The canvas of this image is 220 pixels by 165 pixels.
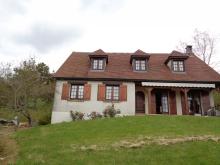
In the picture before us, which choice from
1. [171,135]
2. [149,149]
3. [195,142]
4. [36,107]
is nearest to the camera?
[149,149]

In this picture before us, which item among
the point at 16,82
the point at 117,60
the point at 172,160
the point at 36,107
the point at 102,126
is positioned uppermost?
the point at 117,60

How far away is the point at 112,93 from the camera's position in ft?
83.4

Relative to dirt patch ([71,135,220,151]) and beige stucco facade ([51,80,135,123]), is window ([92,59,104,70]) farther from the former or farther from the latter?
dirt patch ([71,135,220,151])

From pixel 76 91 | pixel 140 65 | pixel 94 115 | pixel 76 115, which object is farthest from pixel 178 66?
pixel 76 115

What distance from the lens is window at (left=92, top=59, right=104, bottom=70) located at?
26.9 metres

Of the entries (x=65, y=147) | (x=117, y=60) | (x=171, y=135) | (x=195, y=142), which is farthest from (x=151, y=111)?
(x=65, y=147)

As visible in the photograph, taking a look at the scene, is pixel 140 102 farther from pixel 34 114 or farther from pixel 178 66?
pixel 34 114

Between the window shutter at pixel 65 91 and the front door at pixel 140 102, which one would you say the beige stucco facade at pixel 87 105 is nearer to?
the window shutter at pixel 65 91

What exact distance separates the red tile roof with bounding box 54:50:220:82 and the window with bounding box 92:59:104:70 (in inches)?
20.7

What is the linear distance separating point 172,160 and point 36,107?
19452 mm

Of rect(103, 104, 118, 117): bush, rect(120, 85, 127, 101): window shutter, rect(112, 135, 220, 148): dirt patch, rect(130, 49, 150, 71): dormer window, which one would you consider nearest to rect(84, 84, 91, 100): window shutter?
rect(103, 104, 118, 117): bush

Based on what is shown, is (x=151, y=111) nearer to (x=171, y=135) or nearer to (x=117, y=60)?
(x=117, y=60)

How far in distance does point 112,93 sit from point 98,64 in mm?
3458

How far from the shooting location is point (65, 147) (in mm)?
13820
